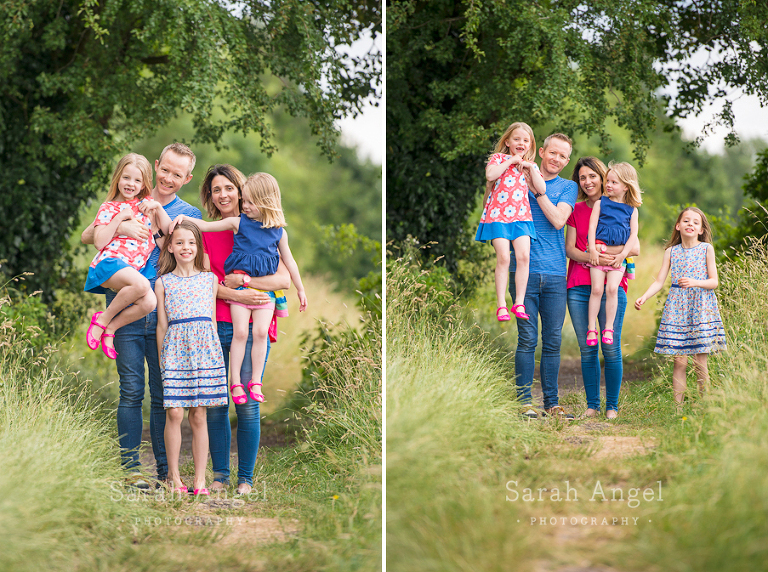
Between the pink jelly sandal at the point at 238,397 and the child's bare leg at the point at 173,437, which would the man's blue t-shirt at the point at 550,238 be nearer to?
the pink jelly sandal at the point at 238,397

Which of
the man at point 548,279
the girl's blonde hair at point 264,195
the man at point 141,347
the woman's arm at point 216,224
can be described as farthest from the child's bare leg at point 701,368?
the man at point 141,347

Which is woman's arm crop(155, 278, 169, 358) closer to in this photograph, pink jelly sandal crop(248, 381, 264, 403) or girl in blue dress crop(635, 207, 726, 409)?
pink jelly sandal crop(248, 381, 264, 403)

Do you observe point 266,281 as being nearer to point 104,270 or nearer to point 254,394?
point 254,394

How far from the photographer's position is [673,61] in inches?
239

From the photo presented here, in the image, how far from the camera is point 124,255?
147 inches

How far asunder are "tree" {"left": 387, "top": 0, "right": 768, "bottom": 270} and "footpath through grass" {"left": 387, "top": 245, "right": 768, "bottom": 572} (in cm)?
213

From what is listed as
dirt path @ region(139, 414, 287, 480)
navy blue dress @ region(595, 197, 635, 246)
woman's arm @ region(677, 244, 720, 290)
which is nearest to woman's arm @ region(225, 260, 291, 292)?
navy blue dress @ region(595, 197, 635, 246)

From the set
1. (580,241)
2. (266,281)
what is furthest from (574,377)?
(266,281)

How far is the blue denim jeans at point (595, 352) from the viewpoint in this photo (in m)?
4.38

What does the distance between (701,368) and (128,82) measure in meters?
5.41

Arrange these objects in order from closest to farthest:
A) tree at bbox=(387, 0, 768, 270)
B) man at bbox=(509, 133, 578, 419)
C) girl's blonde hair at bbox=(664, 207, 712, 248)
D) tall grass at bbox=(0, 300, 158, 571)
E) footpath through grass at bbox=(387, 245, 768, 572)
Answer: footpath through grass at bbox=(387, 245, 768, 572)
tall grass at bbox=(0, 300, 158, 571)
man at bbox=(509, 133, 578, 419)
girl's blonde hair at bbox=(664, 207, 712, 248)
tree at bbox=(387, 0, 768, 270)

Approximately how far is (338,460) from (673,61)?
474cm

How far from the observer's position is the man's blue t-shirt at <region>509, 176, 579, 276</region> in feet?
13.9

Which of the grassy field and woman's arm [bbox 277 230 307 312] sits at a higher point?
woman's arm [bbox 277 230 307 312]
